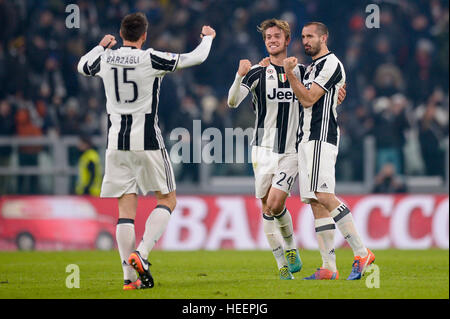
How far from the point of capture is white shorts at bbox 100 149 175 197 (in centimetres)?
718

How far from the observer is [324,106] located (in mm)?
7746

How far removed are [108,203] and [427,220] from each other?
189 inches

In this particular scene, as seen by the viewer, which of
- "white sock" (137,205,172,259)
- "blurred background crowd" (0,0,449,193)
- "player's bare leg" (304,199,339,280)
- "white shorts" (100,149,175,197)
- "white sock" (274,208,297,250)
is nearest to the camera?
"white sock" (137,205,172,259)

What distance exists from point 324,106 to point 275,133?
65 cm

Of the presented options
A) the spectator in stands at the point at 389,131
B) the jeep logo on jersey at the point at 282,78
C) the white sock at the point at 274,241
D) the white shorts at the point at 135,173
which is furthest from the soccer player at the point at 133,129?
the spectator in stands at the point at 389,131

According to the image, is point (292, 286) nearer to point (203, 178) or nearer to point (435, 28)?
point (203, 178)

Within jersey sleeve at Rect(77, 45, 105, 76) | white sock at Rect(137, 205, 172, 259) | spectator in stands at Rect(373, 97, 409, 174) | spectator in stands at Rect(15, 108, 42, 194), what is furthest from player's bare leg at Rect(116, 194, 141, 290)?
spectator in stands at Rect(373, 97, 409, 174)

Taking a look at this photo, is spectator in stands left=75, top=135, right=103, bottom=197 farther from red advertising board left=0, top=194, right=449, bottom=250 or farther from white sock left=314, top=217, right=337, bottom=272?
white sock left=314, top=217, right=337, bottom=272

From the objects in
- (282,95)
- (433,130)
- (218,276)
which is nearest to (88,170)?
(433,130)

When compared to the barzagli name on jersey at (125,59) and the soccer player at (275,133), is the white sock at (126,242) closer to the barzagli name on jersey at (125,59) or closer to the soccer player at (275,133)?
the barzagli name on jersey at (125,59)

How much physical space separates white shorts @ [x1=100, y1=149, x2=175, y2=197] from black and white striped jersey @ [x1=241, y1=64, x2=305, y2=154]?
52.2 inches

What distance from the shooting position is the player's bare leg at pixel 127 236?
23.2 feet

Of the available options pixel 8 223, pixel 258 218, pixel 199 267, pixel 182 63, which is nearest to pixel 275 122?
pixel 182 63

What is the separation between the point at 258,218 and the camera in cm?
1339
